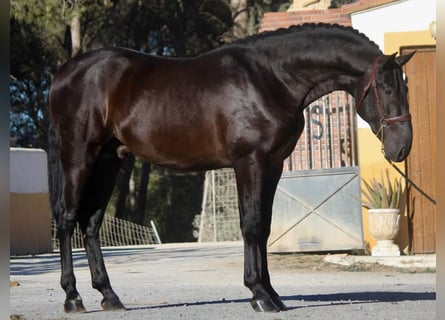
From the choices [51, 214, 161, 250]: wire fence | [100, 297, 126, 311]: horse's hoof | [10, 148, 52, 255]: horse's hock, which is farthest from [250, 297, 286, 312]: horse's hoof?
[51, 214, 161, 250]: wire fence

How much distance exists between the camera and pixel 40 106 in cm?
2989

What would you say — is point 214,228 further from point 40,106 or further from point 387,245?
point 387,245

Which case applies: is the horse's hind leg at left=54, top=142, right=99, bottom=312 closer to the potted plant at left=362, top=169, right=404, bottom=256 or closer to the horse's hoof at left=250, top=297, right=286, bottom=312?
the horse's hoof at left=250, top=297, right=286, bottom=312

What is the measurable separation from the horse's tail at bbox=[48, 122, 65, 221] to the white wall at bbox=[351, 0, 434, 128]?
667cm

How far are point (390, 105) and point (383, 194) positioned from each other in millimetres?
6333

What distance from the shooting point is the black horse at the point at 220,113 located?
6508 millimetres

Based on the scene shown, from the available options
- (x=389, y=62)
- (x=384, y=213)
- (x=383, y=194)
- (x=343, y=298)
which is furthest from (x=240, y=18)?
(x=389, y=62)

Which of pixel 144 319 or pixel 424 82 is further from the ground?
pixel 424 82

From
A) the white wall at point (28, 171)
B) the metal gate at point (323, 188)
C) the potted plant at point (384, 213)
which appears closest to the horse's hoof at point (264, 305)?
the potted plant at point (384, 213)

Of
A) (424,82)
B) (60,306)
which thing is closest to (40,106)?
(424,82)

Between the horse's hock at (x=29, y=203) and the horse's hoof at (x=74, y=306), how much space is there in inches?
468

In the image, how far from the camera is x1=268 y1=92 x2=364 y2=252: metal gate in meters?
13.3

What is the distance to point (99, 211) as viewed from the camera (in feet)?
24.1

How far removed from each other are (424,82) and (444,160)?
10.5 meters
